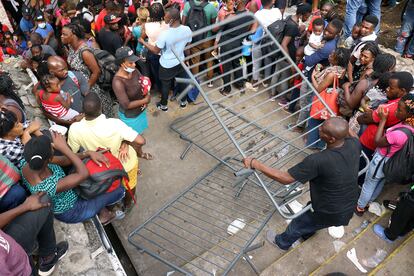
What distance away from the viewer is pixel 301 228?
131 inches

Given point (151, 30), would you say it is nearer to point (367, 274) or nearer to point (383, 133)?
point (383, 133)

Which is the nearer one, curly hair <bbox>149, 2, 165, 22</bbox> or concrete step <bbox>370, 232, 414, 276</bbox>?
concrete step <bbox>370, 232, 414, 276</bbox>

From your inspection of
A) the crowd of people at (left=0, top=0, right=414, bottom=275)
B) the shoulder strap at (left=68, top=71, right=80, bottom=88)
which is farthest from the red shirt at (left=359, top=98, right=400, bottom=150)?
the shoulder strap at (left=68, top=71, right=80, bottom=88)

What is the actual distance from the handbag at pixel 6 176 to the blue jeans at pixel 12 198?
0.03 meters

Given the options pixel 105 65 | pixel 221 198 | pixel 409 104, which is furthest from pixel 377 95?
pixel 105 65

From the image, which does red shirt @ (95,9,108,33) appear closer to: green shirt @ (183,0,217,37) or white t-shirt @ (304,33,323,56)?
green shirt @ (183,0,217,37)

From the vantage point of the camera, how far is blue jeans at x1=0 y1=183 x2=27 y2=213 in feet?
8.27

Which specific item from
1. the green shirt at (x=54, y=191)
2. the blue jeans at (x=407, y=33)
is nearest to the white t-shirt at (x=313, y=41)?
the blue jeans at (x=407, y=33)

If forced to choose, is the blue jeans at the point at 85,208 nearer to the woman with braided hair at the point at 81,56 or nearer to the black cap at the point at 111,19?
the woman with braided hair at the point at 81,56

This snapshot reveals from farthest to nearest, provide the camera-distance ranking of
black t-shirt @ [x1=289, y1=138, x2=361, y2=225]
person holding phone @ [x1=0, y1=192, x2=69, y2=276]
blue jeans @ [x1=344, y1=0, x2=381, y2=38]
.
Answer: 1. blue jeans @ [x1=344, y1=0, x2=381, y2=38]
2. black t-shirt @ [x1=289, y1=138, x2=361, y2=225]
3. person holding phone @ [x1=0, y1=192, x2=69, y2=276]

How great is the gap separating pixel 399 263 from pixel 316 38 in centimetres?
291

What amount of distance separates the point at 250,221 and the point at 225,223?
0.35 metres

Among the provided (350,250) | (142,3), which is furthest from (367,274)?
(142,3)

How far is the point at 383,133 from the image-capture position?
11.3 feet
